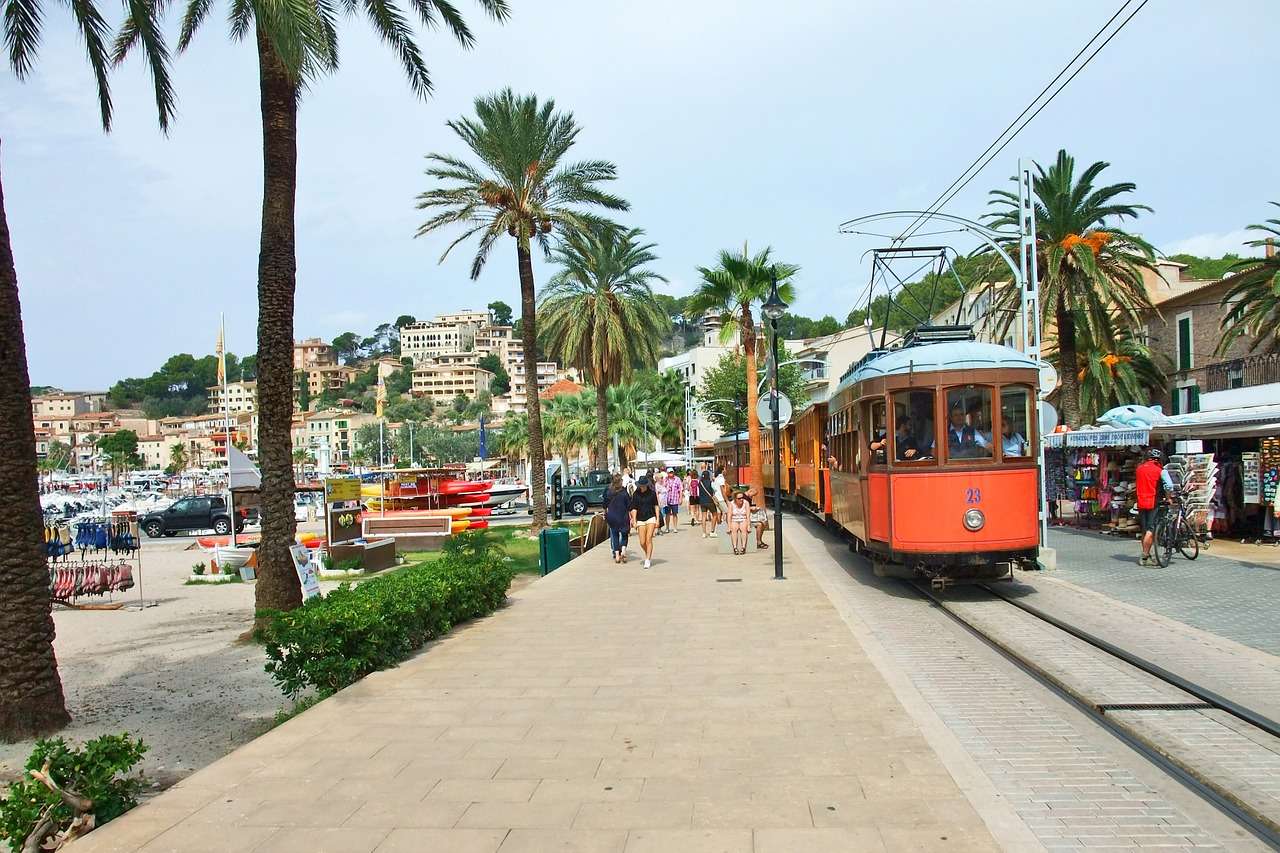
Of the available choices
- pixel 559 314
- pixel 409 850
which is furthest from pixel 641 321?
pixel 409 850

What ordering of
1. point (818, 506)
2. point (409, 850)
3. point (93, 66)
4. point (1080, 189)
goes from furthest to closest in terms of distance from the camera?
point (1080, 189) → point (818, 506) → point (93, 66) → point (409, 850)

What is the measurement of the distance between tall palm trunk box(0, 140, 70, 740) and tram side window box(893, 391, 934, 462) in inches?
386

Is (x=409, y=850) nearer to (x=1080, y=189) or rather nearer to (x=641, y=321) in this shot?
(x=1080, y=189)

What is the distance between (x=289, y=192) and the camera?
13.1 metres

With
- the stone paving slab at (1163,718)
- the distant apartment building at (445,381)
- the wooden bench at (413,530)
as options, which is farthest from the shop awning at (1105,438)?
the distant apartment building at (445,381)

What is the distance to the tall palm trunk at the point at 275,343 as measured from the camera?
12.7m

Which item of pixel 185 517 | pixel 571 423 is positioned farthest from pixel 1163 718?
pixel 571 423

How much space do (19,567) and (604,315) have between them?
31434 mm

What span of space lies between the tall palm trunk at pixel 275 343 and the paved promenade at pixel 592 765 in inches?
155

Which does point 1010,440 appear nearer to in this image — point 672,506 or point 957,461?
point 957,461

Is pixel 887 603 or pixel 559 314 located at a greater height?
pixel 559 314

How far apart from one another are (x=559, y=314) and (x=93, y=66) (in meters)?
27.9

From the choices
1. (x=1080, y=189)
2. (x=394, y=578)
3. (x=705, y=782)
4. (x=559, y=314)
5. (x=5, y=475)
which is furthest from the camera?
(x=559, y=314)

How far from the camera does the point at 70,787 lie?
5168 millimetres
